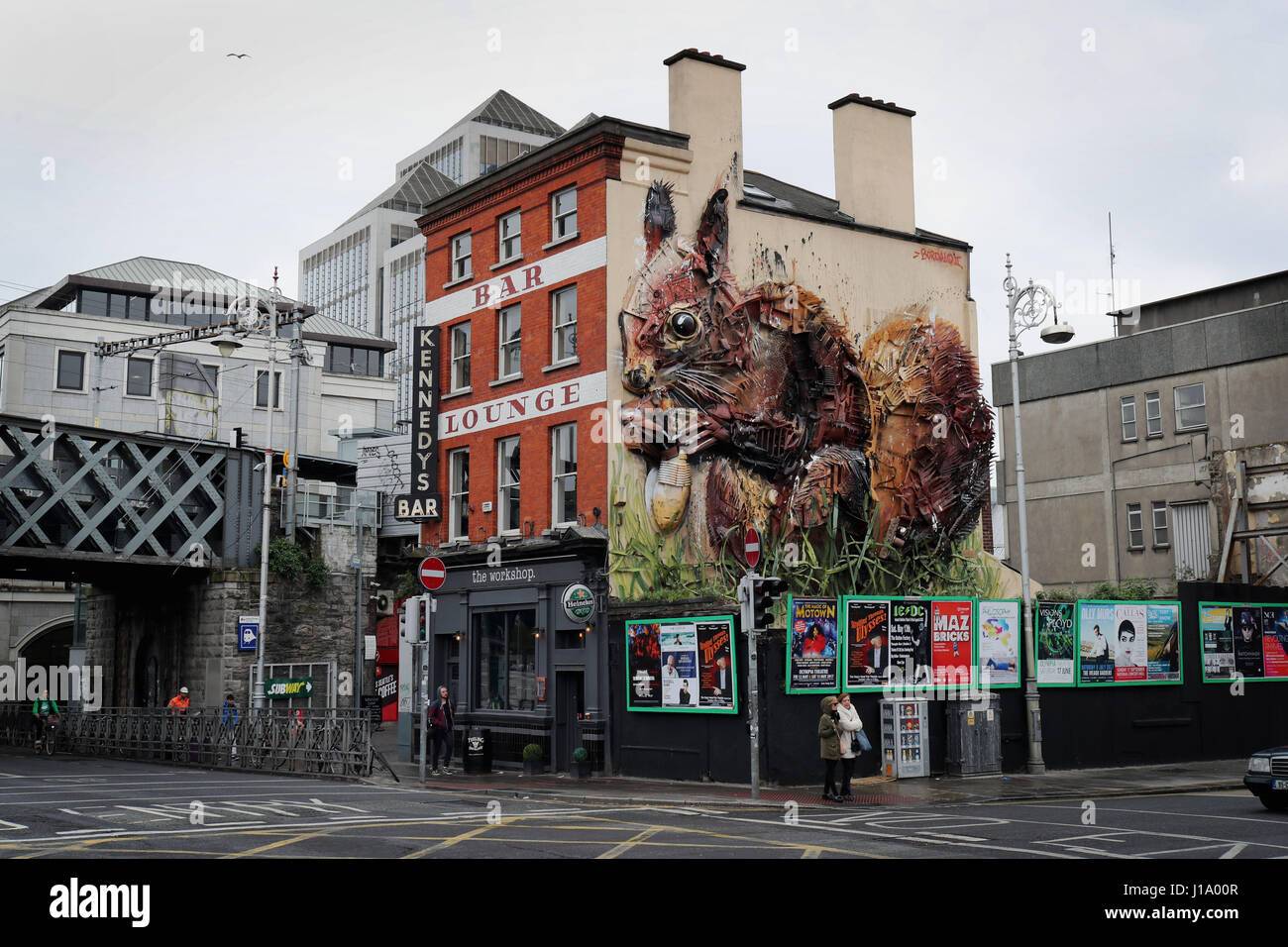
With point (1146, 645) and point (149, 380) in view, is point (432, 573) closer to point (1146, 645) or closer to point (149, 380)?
point (1146, 645)

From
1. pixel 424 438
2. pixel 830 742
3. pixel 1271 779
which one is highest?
pixel 424 438

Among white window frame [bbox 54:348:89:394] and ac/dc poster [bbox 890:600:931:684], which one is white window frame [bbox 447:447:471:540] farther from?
white window frame [bbox 54:348:89:394]

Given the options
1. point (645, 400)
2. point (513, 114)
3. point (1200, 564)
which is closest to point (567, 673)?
point (645, 400)

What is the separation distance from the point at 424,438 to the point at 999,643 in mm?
15354

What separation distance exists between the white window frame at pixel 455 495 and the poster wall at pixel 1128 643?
15089mm

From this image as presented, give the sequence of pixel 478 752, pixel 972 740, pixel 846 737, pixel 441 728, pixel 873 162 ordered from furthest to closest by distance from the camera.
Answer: pixel 873 162
pixel 441 728
pixel 478 752
pixel 972 740
pixel 846 737

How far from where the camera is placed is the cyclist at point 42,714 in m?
40.0

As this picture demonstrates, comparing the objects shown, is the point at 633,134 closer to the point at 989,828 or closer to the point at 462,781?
the point at 462,781

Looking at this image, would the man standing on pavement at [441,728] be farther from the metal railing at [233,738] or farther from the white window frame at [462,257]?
the white window frame at [462,257]

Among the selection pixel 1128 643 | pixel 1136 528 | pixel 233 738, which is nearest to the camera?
pixel 1128 643

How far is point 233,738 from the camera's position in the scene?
101ft


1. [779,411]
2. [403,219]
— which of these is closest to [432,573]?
[779,411]

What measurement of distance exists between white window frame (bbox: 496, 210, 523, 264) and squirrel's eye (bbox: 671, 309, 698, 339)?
4.84 meters

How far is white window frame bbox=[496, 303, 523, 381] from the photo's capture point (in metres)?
31.3
